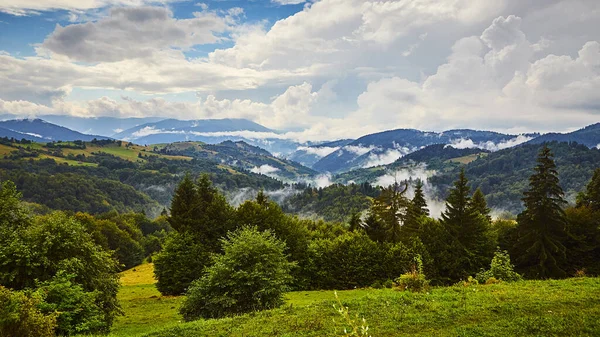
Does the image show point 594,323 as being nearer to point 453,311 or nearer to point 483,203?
point 453,311

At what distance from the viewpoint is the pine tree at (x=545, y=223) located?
42.9 metres

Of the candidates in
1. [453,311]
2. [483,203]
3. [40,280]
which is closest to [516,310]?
[453,311]

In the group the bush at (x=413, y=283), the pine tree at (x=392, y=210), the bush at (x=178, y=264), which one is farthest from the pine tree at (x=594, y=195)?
the bush at (x=178, y=264)

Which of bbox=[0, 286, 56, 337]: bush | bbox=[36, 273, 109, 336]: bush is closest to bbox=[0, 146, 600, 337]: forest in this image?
bbox=[36, 273, 109, 336]: bush

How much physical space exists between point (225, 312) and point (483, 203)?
60.8 meters

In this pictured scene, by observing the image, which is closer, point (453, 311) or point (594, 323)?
point (594, 323)

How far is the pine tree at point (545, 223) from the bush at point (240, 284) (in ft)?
112

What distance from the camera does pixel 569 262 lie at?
47031 millimetres

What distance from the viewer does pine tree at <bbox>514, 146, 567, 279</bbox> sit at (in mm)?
42875

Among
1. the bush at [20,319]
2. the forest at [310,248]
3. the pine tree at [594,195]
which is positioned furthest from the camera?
the pine tree at [594,195]

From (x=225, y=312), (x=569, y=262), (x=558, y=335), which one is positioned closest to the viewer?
(x=558, y=335)

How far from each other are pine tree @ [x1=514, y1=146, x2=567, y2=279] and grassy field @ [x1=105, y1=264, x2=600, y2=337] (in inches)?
941

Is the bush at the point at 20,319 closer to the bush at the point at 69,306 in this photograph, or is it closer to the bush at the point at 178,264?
the bush at the point at 69,306

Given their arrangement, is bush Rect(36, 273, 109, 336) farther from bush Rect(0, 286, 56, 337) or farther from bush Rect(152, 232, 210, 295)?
bush Rect(152, 232, 210, 295)
